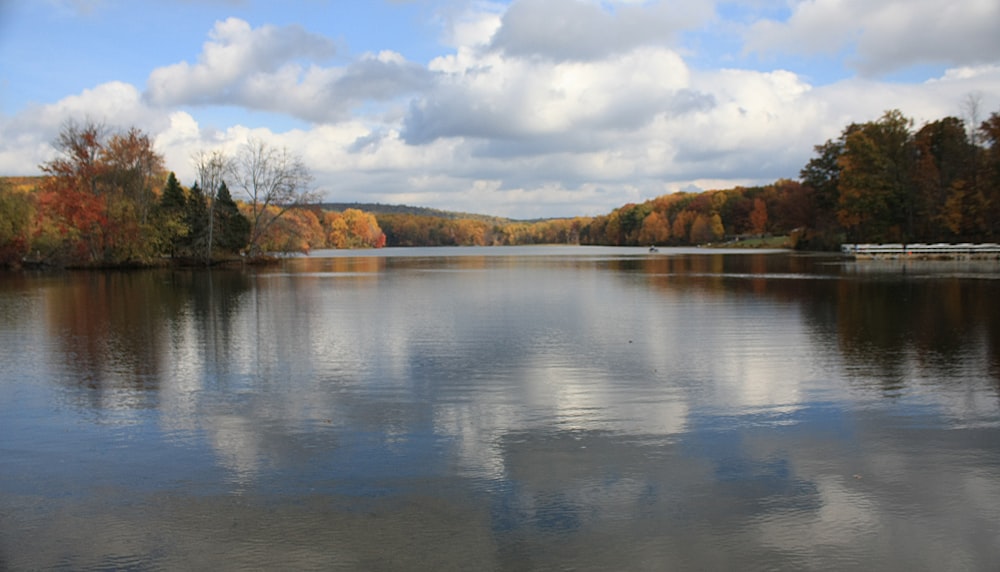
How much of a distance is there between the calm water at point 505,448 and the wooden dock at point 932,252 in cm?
4465

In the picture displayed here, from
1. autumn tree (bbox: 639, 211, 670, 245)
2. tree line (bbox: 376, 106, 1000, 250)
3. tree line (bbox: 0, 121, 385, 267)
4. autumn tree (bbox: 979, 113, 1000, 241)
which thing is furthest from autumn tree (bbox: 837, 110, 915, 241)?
autumn tree (bbox: 639, 211, 670, 245)

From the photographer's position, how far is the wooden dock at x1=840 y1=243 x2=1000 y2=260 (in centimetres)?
5466

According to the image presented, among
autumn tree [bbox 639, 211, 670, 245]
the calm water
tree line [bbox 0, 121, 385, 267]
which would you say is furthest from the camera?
autumn tree [bbox 639, 211, 670, 245]

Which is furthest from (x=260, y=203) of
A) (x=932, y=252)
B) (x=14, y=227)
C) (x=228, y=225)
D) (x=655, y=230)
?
(x=655, y=230)

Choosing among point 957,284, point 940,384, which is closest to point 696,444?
point 940,384

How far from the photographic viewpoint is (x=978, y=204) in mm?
56531

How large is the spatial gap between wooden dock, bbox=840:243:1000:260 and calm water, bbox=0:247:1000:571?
147 ft

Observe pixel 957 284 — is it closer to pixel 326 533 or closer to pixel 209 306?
pixel 209 306

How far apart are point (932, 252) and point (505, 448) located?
6073 centimetres

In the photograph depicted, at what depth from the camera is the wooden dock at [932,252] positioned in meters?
A: 54.7

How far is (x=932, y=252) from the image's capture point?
2263 inches

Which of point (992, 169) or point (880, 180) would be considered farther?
point (880, 180)

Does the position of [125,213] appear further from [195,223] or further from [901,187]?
[901,187]

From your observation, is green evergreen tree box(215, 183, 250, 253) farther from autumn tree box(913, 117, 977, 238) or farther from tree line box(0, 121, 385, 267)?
autumn tree box(913, 117, 977, 238)
